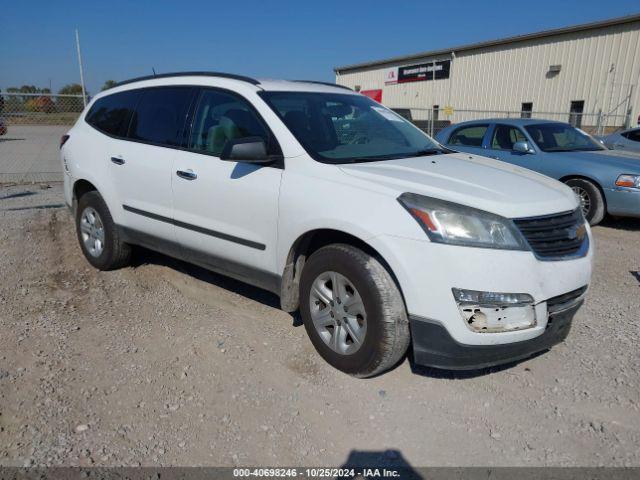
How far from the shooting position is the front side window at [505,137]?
7.86 metres

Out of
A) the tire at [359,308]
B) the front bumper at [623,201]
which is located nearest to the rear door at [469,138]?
the front bumper at [623,201]

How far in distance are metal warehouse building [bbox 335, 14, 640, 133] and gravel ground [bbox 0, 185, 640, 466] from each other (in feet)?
41.4

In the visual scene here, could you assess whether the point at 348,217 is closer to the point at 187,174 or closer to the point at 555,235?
the point at 555,235

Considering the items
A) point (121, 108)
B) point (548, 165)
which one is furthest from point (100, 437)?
point (548, 165)

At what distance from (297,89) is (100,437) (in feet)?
8.96

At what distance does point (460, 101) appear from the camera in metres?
28.5

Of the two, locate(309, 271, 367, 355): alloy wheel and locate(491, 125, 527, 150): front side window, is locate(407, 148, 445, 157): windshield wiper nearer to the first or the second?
locate(309, 271, 367, 355): alloy wheel

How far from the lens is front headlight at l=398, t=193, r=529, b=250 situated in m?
2.64

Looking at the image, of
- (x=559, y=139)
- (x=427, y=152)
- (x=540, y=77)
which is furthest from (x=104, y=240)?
(x=540, y=77)

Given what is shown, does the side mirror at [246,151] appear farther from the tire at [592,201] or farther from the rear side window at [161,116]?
the tire at [592,201]

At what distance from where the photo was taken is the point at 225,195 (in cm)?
358

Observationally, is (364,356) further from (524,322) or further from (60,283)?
(60,283)

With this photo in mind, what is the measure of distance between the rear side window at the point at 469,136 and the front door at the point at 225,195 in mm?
5394

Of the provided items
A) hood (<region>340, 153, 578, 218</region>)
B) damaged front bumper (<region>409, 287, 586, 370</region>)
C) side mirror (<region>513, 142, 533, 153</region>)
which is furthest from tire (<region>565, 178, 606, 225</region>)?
damaged front bumper (<region>409, 287, 586, 370</region>)
